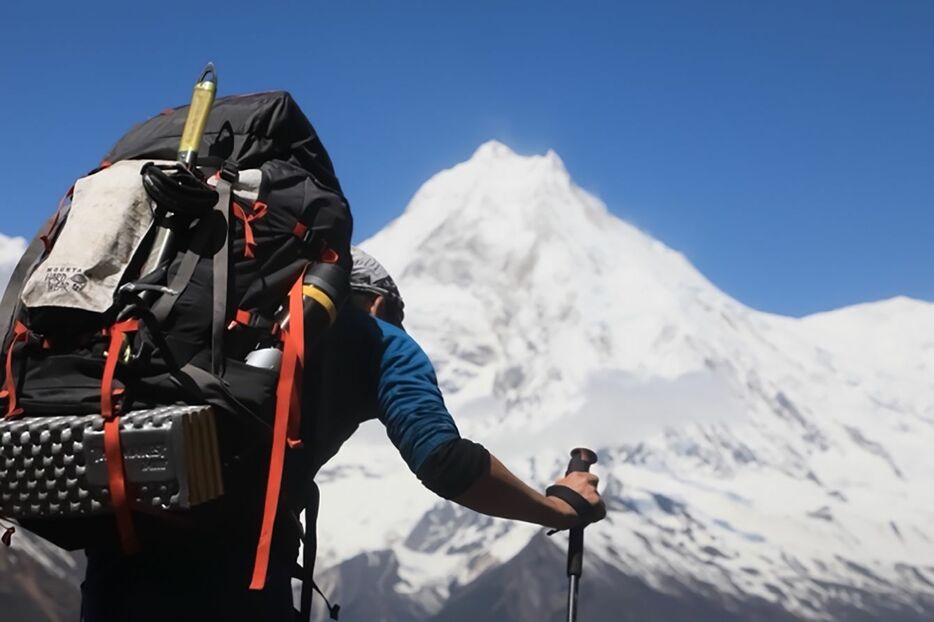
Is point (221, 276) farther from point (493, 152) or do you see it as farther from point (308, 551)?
point (493, 152)

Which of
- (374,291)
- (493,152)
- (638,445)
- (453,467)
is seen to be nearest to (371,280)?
(374,291)

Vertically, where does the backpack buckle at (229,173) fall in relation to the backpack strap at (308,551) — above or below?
above

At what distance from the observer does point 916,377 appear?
309 feet

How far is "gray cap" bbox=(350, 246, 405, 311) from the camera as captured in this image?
2.75 meters

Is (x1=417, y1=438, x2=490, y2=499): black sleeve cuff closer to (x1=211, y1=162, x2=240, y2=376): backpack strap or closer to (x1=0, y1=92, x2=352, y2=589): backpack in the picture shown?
(x1=0, y1=92, x2=352, y2=589): backpack

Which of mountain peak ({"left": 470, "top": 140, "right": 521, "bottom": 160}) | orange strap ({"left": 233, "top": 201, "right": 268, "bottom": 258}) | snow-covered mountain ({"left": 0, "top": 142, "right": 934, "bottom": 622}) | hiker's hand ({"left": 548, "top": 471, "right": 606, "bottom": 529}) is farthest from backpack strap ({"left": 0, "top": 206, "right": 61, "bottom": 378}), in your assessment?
mountain peak ({"left": 470, "top": 140, "right": 521, "bottom": 160})

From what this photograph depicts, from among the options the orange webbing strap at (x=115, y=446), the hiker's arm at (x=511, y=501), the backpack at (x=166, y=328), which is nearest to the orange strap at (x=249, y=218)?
the backpack at (x=166, y=328)

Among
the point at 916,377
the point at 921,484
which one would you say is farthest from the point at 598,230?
the point at 921,484

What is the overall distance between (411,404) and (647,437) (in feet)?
260

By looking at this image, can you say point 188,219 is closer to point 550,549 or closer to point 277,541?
point 277,541

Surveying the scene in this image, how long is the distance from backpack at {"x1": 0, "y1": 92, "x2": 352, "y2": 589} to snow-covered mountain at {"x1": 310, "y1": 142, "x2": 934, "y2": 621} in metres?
67.5

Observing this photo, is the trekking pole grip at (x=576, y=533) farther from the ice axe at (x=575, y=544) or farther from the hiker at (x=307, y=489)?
the hiker at (x=307, y=489)

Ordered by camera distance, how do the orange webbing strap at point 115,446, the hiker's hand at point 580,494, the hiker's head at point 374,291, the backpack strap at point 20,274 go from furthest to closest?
1. the hiker's head at point 374,291
2. the hiker's hand at point 580,494
3. the backpack strap at point 20,274
4. the orange webbing strap at point 115,446

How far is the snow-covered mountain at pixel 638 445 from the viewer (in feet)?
232
